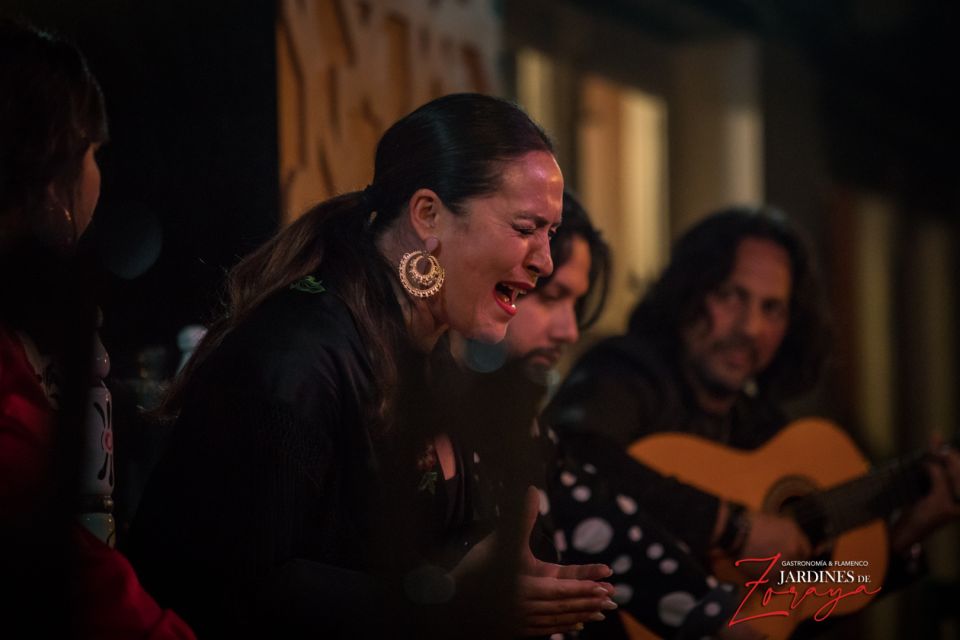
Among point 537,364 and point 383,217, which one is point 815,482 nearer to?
point 537,364

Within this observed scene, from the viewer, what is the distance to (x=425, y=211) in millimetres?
1675

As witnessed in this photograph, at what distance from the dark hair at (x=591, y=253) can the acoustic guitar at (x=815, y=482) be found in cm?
32

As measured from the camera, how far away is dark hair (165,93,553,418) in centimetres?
164

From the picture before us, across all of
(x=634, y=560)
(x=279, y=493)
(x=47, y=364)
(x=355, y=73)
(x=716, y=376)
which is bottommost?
(x=634, y=560)

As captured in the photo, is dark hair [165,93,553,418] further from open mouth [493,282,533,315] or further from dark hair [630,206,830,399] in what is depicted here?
dark hair [630,206,830,399]

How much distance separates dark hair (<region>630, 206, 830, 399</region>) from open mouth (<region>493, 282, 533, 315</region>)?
1104 millimetres

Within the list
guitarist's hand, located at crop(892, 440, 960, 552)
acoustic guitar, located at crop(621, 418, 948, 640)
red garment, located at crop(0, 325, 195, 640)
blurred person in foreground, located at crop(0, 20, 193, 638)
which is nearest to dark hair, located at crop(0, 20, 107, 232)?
blurred person in foreground, located at crop(0, 20, 193, 638)

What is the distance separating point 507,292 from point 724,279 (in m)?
1.21

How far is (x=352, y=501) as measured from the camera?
1.60 m

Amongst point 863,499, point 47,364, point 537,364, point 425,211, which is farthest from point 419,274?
point 863,499

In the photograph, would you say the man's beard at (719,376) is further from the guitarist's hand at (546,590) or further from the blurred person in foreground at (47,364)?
the blurred person in foreground at (47,364)

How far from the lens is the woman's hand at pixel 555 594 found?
5.24 ft

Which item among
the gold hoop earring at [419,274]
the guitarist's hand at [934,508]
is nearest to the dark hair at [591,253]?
the gold hoop earring at [419,274]

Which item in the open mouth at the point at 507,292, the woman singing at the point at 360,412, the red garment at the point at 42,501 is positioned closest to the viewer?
the red garment at the point at 42,501
